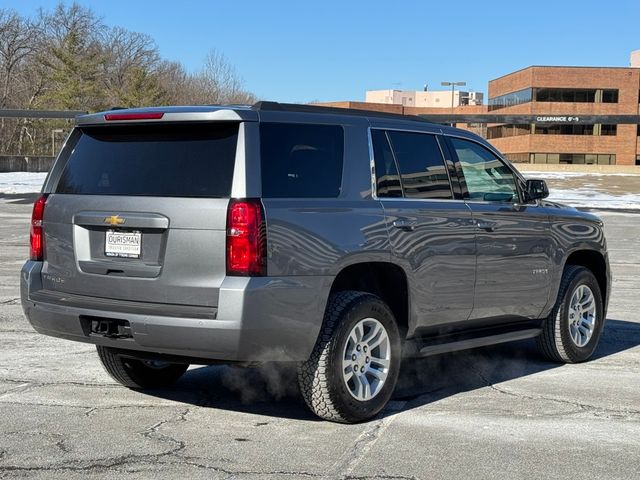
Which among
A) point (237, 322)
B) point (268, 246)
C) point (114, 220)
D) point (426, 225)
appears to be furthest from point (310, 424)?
point (114, 220)

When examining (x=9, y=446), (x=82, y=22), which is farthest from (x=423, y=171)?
(x=82, y=22)

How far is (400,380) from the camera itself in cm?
704

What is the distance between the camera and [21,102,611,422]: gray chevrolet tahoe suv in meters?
5.10

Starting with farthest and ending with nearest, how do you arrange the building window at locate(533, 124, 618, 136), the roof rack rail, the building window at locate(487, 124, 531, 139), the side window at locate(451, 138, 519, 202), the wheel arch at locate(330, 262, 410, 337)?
the building window at locate(487, 124, 531, 139) → the building window at locate(533, 124, 618, 136) → the side window at locate(451, 138, 519, 202) → the wheel arch at locate(330, 262, 410, 337) → the roof rack rail

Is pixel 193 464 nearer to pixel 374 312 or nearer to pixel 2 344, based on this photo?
pixel 374 312

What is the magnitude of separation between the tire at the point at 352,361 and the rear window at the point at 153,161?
106 cm

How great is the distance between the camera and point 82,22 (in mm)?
76688

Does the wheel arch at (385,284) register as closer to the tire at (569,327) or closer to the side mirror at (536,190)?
the side mirror at (536,190)


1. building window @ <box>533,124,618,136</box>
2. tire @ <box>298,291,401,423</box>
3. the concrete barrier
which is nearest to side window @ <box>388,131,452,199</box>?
tire @ <box>298,291,401,423</box>

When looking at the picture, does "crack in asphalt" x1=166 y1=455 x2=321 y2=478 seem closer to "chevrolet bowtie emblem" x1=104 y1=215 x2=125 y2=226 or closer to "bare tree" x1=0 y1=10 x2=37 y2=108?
"chevrolet bowtie emblem" x1=104 y1=215 x2=125 y2=226

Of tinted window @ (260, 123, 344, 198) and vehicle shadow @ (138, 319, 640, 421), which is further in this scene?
vehicle shadow @ (138, 319, 640, 421)

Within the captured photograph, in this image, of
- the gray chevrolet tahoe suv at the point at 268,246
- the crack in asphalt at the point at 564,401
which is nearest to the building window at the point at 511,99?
the crack in asphalt at the point at 564,401

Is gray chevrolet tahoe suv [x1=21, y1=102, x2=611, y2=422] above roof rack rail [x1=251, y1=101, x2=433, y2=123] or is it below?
below

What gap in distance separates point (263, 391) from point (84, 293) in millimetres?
1649
